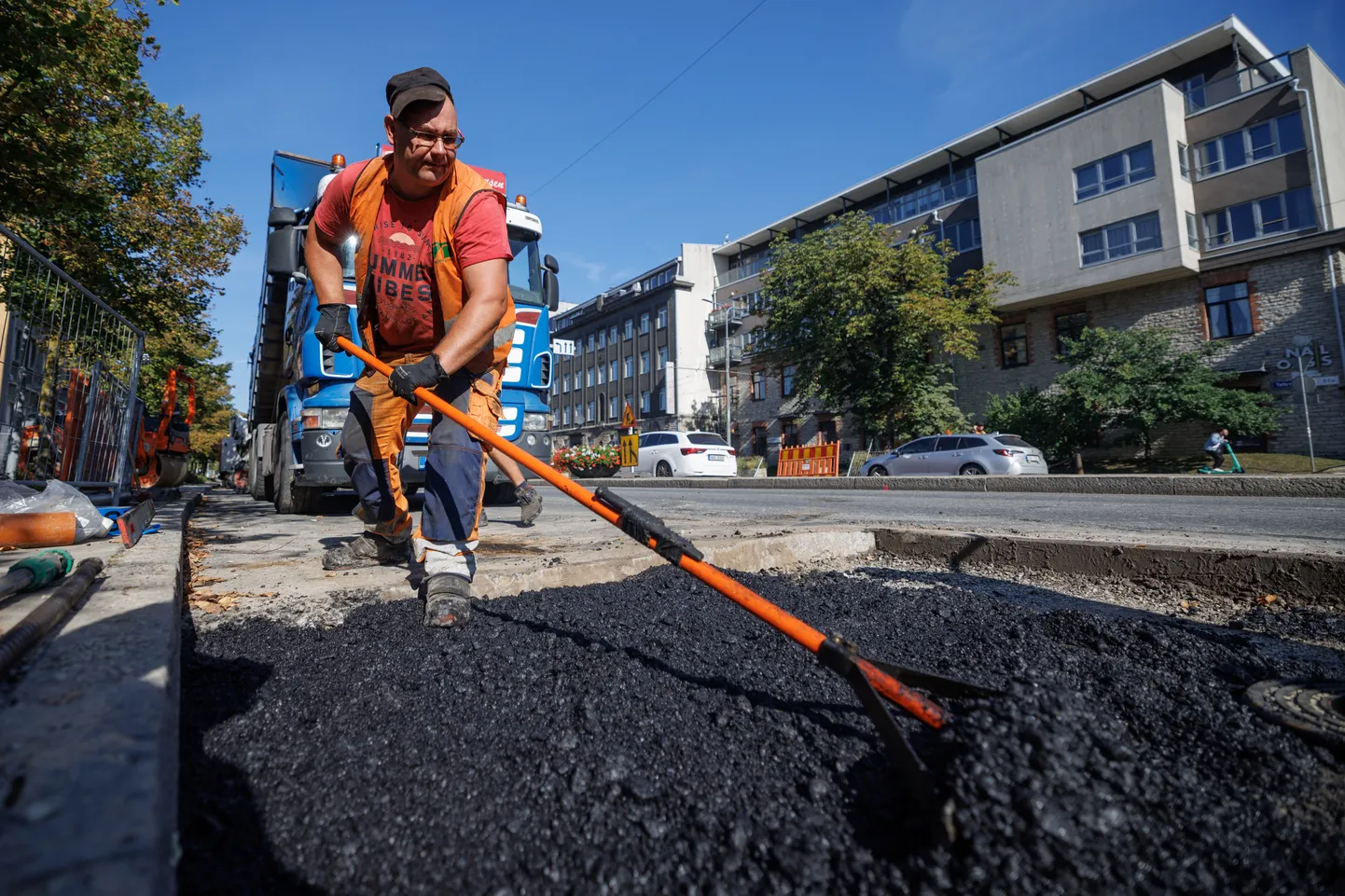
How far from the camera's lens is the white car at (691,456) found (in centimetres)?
1997

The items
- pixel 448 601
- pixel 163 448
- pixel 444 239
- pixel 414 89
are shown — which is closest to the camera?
pixel 448 601

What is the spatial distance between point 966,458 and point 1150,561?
14061 mm

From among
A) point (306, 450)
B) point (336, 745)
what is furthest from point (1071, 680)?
point (306, 450)

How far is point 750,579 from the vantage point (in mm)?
3236

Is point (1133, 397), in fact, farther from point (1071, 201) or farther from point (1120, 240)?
point (1071, 201)

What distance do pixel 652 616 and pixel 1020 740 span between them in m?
1.46

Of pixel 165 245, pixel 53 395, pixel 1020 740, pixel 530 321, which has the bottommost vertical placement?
pixel 1020 740

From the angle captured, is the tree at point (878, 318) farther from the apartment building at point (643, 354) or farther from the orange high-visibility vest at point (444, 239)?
the orange high-visibility vest at point (444, 239)

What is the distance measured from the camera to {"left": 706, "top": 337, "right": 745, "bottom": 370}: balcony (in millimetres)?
40812

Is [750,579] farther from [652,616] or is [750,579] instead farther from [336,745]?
[336,745]

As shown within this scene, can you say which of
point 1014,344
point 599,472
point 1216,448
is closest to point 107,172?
point 599,472

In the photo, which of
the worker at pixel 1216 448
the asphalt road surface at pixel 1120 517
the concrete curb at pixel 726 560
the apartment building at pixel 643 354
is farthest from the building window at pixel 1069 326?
the concrete curb at pixel 726 560

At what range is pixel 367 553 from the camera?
3.41 metres

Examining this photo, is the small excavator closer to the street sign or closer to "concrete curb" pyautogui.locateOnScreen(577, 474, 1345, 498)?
"concrete curb" pyautogui.locateOnScreen(577, 474, 1345, 498)
